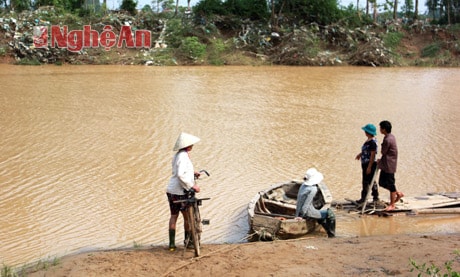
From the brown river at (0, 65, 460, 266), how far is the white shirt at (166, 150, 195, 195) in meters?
1.25

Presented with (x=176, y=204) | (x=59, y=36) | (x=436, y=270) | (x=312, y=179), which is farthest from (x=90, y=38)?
(x=436, y=270)

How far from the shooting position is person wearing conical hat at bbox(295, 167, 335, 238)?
17.9 feet

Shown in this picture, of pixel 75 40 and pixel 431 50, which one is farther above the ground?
pixel 431 50

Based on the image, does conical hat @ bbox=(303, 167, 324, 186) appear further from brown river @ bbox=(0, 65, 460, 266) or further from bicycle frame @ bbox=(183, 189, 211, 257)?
bicycle frame @ bbox=(183, 189, 211, 257)

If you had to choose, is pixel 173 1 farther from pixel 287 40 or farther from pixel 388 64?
pixel 388 64

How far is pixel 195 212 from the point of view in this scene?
4.75m

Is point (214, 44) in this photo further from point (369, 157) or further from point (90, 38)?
point (369, 157)

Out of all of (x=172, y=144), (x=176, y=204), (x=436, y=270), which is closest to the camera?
(x=436, y=270)

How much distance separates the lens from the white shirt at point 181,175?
14.9 feet

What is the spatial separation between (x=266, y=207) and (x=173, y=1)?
28344mm

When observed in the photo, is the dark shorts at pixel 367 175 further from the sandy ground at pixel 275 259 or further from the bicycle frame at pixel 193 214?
the bicycle frame at pixel 193 214

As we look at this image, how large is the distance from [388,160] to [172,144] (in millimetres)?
5071

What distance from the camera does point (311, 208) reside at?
5.50m

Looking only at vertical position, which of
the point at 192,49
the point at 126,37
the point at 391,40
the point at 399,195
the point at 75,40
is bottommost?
the point at 399,195
